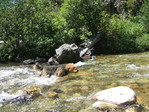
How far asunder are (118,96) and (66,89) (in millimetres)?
2319

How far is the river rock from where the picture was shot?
232 inches

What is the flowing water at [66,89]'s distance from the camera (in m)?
6.23

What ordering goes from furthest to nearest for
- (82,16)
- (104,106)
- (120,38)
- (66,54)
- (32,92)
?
(120,38) → (82,16) → (66,54) → (32,92) → (104,106)

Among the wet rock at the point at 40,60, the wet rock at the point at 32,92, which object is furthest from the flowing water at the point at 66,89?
the wet rock at the point at 40,60

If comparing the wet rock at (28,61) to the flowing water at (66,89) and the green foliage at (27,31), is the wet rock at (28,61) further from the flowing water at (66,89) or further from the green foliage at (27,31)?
the flowing water at (66,89)

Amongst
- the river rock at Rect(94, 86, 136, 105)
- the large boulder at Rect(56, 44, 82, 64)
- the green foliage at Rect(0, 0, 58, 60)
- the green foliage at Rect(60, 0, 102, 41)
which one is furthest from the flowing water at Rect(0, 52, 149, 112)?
the green foliage at Rect(60, 0, 102, 41)

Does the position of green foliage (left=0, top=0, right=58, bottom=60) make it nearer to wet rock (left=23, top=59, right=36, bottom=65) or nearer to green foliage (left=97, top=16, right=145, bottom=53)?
wet rock (left=23, top=59, right=36, bottom=65)

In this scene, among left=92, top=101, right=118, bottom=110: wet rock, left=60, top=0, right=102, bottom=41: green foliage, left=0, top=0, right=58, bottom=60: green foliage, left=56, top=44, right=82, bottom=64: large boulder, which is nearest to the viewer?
left=92, top=101, right=118, bottom=110: wet rock

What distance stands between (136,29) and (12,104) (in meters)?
15.0

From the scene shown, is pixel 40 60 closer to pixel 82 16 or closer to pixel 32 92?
pixel 82 16

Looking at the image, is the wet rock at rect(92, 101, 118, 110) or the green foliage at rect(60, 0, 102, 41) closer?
the wet rock at rect(92, 101, 118, 110)

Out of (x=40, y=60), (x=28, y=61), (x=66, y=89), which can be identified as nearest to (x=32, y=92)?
(x=66, y=89)

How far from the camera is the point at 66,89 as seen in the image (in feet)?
25.7

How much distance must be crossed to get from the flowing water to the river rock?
1.07 ft
